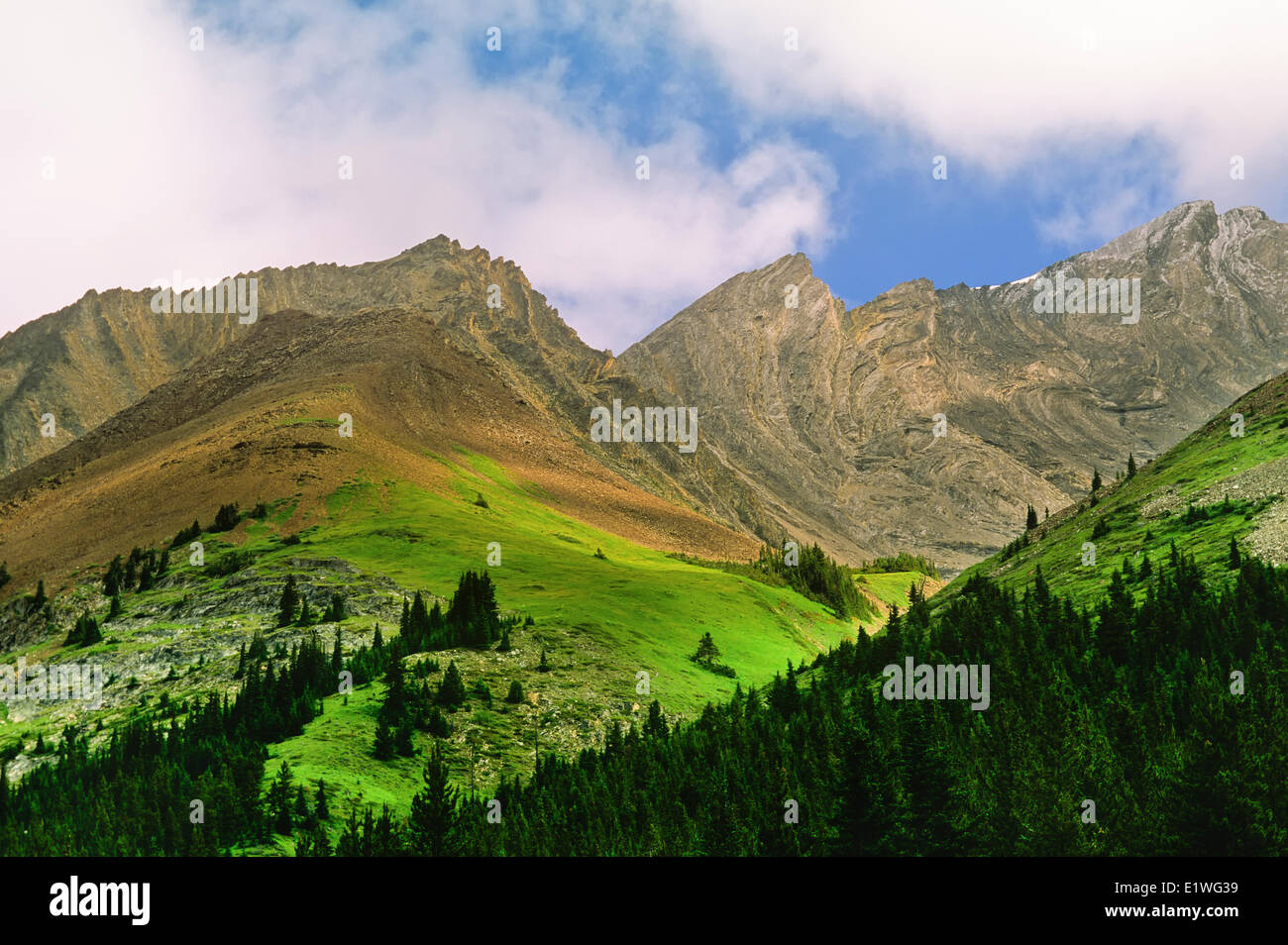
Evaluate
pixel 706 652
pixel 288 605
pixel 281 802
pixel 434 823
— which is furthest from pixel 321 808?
pixel 706 652

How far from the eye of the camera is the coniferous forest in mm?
57656

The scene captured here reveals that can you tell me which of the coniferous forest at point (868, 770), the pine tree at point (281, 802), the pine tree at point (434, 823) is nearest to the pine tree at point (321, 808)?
the coniferous forest at point (868, 770)

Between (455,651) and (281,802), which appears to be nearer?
(281,802)

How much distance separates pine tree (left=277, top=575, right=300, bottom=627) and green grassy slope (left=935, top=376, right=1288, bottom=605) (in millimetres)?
79728

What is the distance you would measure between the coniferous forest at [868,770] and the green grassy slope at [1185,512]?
38.4 feet

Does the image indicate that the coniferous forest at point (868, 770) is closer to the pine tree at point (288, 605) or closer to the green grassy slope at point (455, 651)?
the green grassy slope at point (455, 651)

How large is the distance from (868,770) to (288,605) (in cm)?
7634

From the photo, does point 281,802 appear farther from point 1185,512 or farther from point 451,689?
point 1185,512

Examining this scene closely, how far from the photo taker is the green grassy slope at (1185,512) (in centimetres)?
10500

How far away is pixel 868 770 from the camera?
6288 cm

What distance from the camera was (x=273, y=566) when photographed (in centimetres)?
13600
